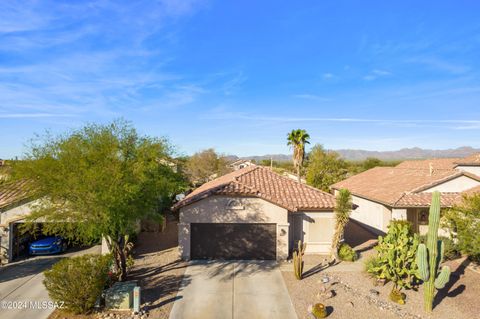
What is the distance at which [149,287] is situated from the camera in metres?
14.2

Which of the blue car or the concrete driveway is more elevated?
the blue car

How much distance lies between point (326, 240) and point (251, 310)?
8641mm

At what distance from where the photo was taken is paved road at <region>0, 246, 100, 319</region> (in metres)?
12.0

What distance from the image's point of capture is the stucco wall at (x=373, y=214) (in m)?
23.1

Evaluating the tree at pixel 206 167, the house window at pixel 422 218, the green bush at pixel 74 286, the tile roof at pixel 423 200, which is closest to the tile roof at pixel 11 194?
the green bush at pixel 74 286

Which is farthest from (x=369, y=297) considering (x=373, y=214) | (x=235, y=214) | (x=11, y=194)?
(x=11, y=194)

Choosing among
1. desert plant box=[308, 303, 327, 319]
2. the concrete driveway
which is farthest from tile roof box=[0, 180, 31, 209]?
desert plant box=[308, 303, 327, 319]

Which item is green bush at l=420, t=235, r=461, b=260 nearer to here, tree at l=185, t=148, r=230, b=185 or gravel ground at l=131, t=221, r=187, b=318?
gravel ground at l=131, t=221, r=187, b=318

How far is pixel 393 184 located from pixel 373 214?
358 cm

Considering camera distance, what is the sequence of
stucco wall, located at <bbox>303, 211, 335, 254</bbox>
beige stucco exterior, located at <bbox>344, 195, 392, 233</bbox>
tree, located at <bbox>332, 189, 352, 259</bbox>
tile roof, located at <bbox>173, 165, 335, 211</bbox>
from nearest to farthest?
tree, located at <bbox>332, 189, 352, 259</bbox> < tile roof, located at <bbox>173, 165, 335, 211</bbox> < stucco wall, located at <bbox>303, 211, 335, 254</bbox> < beige stucco exterior, located at <bbox>344, 195, 392, 233</bbox>

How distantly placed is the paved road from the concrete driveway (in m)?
5.57

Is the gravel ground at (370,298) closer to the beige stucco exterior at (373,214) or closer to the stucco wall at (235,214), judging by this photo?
the stucco wall at (235,214)

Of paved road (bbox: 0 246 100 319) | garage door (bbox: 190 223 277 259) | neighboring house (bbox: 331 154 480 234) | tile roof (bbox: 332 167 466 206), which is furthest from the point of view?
tile roof (bbox: 332 167 466 206)

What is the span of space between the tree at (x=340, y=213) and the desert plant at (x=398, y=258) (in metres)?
3.65
